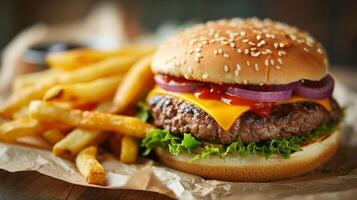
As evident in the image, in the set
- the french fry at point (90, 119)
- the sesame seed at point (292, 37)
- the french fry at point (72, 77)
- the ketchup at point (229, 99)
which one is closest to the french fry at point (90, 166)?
the french fry at point (90, 119)

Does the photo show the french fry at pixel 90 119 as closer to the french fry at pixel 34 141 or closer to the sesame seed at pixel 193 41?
the french fry at pixel 34 141

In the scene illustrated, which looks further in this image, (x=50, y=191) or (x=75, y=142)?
(x=75, y=142)

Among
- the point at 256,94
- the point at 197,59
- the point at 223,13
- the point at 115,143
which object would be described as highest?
the point at 197,59

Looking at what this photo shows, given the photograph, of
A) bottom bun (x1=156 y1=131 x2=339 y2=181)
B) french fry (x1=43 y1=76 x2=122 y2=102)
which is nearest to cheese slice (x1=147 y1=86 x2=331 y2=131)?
bottom bun (x1=156 y1=131 x2=339 y2=181)

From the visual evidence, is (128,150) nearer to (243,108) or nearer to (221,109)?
(221,109)

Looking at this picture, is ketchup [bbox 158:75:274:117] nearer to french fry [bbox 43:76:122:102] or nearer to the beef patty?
the beef patty

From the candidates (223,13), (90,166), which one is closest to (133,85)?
(90,166)

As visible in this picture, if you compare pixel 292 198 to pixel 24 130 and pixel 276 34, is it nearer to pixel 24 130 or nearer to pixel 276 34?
pixel 276 34
